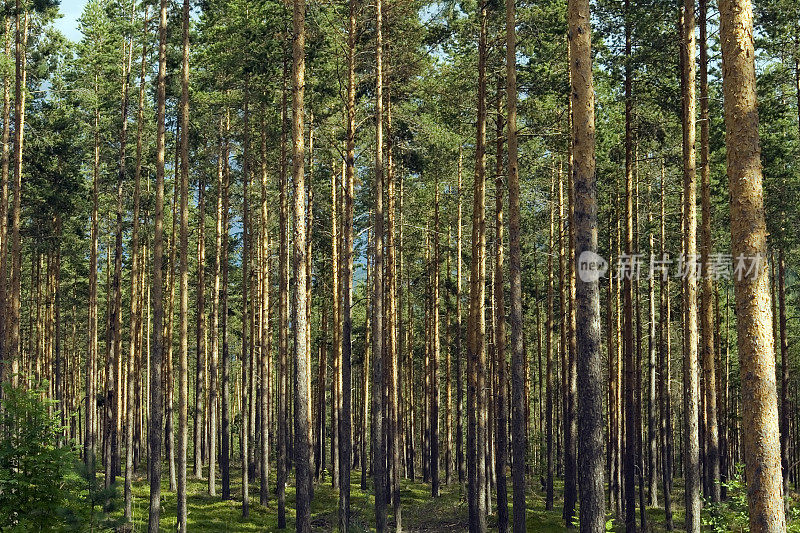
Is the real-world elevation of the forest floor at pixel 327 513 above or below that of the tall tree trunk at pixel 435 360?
below

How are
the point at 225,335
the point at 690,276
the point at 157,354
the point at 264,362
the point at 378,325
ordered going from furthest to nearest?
1. the point at 225,335
2. the point at 264,362
3. the point at 378,325
4. the point at 157,354
5. the point at 690,276

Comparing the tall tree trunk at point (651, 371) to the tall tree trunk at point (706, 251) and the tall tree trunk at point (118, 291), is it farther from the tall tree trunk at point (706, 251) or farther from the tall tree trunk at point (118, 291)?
the tall tree trunk at point (118, 291)

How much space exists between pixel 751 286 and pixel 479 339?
454 inches

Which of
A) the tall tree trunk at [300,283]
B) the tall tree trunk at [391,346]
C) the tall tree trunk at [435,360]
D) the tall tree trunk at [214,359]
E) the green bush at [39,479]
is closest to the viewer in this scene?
the green bush at [39,479]

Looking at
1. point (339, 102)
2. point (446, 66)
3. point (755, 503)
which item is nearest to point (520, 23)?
point (446, 66)

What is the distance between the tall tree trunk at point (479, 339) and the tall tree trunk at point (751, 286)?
11.2m

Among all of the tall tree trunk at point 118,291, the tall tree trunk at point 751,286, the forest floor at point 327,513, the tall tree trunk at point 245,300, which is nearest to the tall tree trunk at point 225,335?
the tall tree trunk at point 245,300

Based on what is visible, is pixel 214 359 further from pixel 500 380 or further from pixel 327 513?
pixel 500 380

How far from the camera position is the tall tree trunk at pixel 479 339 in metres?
18.4

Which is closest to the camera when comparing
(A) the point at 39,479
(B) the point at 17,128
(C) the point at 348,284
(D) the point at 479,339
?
(A) the point at 39,479

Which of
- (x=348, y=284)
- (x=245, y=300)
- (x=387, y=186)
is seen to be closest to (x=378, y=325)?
(x=348, y=284)

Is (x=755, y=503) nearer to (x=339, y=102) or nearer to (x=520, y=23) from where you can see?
(x=520, y=23)

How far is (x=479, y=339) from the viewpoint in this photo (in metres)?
18.9

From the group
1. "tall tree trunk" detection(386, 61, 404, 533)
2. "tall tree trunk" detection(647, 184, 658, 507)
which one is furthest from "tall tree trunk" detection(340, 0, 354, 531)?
"tall tree trunk" detection(647, 184, 658, 507)
